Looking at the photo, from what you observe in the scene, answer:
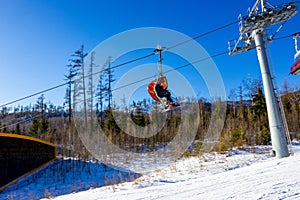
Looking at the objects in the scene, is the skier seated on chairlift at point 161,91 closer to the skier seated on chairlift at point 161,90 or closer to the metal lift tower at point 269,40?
the skier seated on chairlift at point 161,90

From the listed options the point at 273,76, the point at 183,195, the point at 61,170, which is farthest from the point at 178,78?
the point at 61,170

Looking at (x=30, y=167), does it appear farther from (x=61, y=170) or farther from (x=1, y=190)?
(x=1, y=190)

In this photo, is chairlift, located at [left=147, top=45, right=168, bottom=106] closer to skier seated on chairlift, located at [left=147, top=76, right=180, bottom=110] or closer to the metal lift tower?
skier seated on chairlift, located at [left=147, top=76, right=180, bottom=110]

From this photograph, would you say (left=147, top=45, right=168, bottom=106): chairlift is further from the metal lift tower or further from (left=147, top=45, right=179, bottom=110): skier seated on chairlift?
the metal lift tower

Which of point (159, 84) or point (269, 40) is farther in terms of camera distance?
point (269, 40)

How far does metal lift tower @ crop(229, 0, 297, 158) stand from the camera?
776 centimetres

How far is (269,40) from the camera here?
8.55 metres

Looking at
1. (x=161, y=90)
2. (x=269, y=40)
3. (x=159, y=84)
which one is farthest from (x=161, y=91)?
(x=269, y=40)

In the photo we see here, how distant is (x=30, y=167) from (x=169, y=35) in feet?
44.7

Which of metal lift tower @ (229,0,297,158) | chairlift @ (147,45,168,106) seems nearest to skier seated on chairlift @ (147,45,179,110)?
chairlift @ (147,45,168,106)

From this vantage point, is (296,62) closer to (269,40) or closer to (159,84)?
(269,40)

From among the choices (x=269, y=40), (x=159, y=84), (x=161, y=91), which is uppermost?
(x=269, y=40)

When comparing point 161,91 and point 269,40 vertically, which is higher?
point 269,40

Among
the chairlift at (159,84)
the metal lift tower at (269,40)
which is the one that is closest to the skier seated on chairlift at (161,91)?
the chairlift at (159,84)
